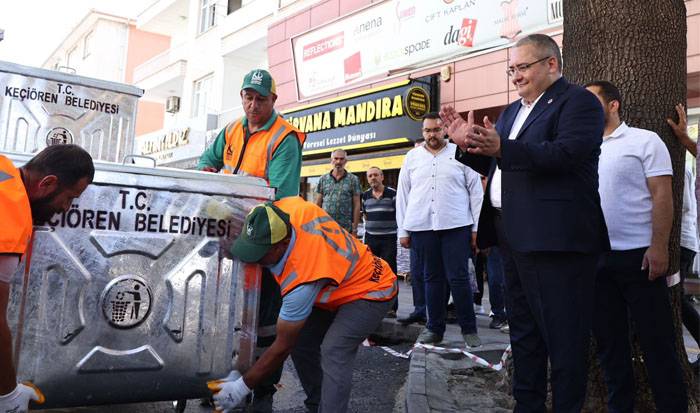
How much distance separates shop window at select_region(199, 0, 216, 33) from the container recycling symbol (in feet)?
62.9

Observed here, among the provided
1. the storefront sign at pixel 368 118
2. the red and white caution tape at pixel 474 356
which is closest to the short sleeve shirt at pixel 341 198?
the red and white caution tape at pixel 474 356

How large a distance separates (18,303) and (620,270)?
250 cm

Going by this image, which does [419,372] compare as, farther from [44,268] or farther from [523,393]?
[44,268]

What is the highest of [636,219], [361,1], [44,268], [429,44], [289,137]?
[361,1]

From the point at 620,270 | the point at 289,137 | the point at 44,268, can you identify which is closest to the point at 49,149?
the point at 44,268

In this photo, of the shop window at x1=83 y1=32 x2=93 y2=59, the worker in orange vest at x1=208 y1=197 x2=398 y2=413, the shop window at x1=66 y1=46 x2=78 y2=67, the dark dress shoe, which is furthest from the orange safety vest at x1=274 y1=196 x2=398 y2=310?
the shop window at x1=66 y1=46 x2=78 y2=67

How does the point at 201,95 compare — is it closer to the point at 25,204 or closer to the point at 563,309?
the point at 25,204

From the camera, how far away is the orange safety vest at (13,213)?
1796 mm

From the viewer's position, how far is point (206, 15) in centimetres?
2019

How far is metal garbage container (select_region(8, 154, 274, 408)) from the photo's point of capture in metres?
2.03

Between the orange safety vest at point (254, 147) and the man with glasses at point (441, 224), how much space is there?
63.1 inches

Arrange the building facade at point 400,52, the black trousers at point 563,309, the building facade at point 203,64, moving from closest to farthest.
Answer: the black trousers at point 563,309 < the building facade at point 400,52 < the building facade at point 203,64

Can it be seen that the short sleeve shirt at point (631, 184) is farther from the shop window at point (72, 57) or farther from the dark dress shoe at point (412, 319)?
the shop window at point (72, 57)

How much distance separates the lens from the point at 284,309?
2205mm
